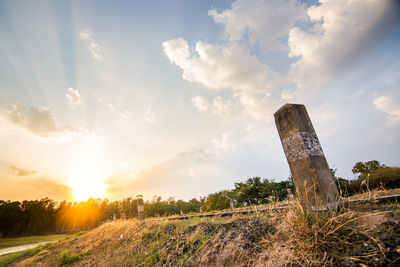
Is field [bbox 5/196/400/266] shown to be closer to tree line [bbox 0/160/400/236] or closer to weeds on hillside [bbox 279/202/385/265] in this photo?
weeds on hillside [bbox 279/202/385/265]

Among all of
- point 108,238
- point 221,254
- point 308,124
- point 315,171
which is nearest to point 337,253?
point 315,171

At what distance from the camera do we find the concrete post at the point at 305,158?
3.03 metres

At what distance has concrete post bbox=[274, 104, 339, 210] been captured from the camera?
303cm

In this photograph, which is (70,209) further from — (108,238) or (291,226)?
(291,226)

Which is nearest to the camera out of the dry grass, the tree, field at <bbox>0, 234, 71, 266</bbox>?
the dry grass

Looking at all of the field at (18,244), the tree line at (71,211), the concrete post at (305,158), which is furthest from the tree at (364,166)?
the field at (18,244)

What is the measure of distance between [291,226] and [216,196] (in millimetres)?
29883

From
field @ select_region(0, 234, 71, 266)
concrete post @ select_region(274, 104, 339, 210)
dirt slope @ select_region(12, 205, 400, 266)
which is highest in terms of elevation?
concrete post @ select_region(274, 104, 339, 210)

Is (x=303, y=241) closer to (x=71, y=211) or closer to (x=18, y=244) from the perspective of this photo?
(x=18, y=244)

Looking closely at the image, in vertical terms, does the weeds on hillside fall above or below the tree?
below

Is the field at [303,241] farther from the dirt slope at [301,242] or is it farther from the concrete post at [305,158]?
the concrete post at [305,158]

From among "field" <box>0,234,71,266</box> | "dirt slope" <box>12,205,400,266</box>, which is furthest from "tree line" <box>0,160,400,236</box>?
"dirt slope" <box>12,205,400,266</box>

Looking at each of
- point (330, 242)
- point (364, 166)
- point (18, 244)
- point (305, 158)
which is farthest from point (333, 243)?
point (18, 244)

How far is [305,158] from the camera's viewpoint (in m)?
3.27
